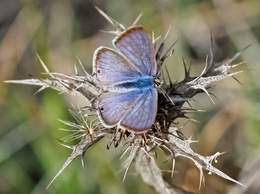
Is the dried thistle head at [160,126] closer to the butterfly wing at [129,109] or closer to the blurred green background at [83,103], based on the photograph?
the butterfly wing at [129,109]

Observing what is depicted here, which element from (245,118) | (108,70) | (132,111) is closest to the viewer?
(132,111)

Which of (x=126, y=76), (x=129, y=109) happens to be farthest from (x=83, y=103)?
(x=129, y=109)

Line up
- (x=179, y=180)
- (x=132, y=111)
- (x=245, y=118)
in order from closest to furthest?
(x=132, y=111) < (x=179, y=180) < (x=245, y=118)

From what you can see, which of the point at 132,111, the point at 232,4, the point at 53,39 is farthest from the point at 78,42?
the point at 132,111

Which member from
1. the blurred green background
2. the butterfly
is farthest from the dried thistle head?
the blurred green background

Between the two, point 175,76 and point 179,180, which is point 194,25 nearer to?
point 175,76

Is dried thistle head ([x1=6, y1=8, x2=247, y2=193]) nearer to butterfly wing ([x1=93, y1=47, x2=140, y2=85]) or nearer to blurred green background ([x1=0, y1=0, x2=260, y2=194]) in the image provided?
butterfly wing ([x1=93, y1=47, x2=140, y2=85])

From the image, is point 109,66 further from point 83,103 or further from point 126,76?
point 83,103
